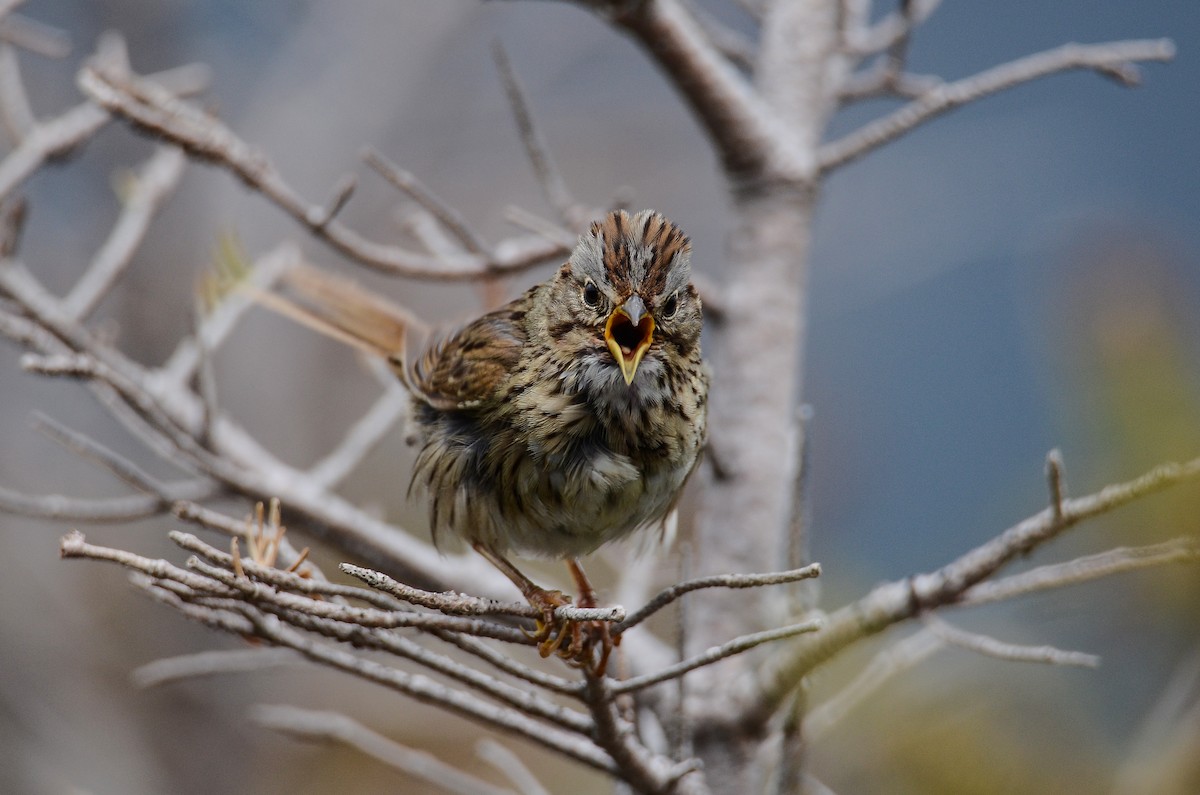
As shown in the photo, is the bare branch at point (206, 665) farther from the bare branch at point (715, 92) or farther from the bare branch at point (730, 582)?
the bare branch at point (715, 92)

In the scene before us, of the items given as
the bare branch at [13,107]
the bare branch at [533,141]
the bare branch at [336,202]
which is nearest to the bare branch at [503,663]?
the bare branch at [336,202]

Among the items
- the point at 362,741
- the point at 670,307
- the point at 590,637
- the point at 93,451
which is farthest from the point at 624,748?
the point at 93,451

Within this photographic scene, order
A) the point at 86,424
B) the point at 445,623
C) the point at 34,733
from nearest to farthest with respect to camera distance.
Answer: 1. the point at 445,623
2. the point at 34,733
3. the point at 86,424

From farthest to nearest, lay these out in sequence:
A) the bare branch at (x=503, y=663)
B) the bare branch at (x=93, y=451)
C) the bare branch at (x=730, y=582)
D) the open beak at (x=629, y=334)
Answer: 1. the bare branch at (x=93, y=451)
2. the open beak at (x=629, y=334)
3. the bare branch at (x=503, y=663)
4. the bare branch at (x=730, y=582)

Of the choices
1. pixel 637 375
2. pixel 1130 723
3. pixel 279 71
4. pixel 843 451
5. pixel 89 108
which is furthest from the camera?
pixel 279 71

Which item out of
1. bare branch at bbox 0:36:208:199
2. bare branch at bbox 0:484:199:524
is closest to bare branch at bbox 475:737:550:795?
bare branch at bbox 0:484:199:524

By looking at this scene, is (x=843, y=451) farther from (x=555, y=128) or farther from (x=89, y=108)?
Answer: (x=89, y=108)

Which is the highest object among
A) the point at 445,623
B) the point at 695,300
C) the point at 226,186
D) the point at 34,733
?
the point at 226,186

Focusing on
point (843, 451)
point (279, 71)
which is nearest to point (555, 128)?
point (279, 71)
